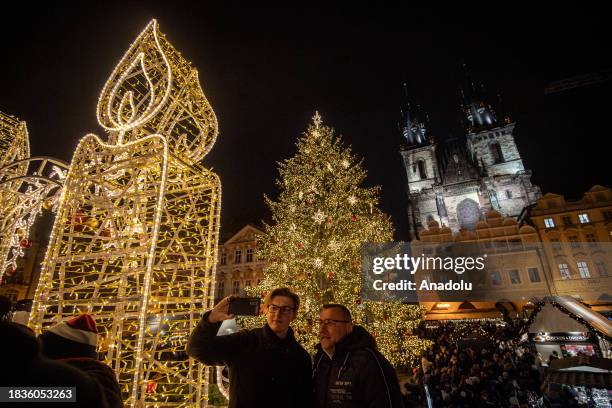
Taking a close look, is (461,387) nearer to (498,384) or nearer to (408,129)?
(498,384)

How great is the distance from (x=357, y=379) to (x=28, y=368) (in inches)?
79.4

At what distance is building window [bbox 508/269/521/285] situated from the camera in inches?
1053

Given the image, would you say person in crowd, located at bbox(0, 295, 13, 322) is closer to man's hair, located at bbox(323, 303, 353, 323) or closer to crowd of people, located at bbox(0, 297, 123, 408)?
crowd of people, located at bbox(0, 297, 123, 408)

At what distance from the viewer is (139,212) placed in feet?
14.6

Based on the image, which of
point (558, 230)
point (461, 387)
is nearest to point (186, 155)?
point (461, 387)

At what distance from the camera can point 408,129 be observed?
54.6 meters

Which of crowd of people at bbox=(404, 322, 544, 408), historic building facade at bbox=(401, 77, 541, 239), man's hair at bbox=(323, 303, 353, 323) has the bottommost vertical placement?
crowd of people at bbox=(404, 322, 544, 408)

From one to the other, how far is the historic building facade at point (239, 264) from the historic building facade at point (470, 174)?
2757cm

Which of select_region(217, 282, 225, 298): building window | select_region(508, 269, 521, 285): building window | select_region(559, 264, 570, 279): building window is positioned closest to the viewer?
select_region(559, 264, 570, 279): building window

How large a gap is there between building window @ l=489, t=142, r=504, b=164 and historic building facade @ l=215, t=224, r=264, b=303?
3817 cm

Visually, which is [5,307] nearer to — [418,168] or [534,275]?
[534,275]

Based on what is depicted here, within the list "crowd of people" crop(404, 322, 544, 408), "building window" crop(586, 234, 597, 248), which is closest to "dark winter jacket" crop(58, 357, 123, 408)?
"crowd of people" crop(404, 322, 544, 408)

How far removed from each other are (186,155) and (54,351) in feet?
12.3

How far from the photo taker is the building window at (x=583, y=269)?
25.0 m
